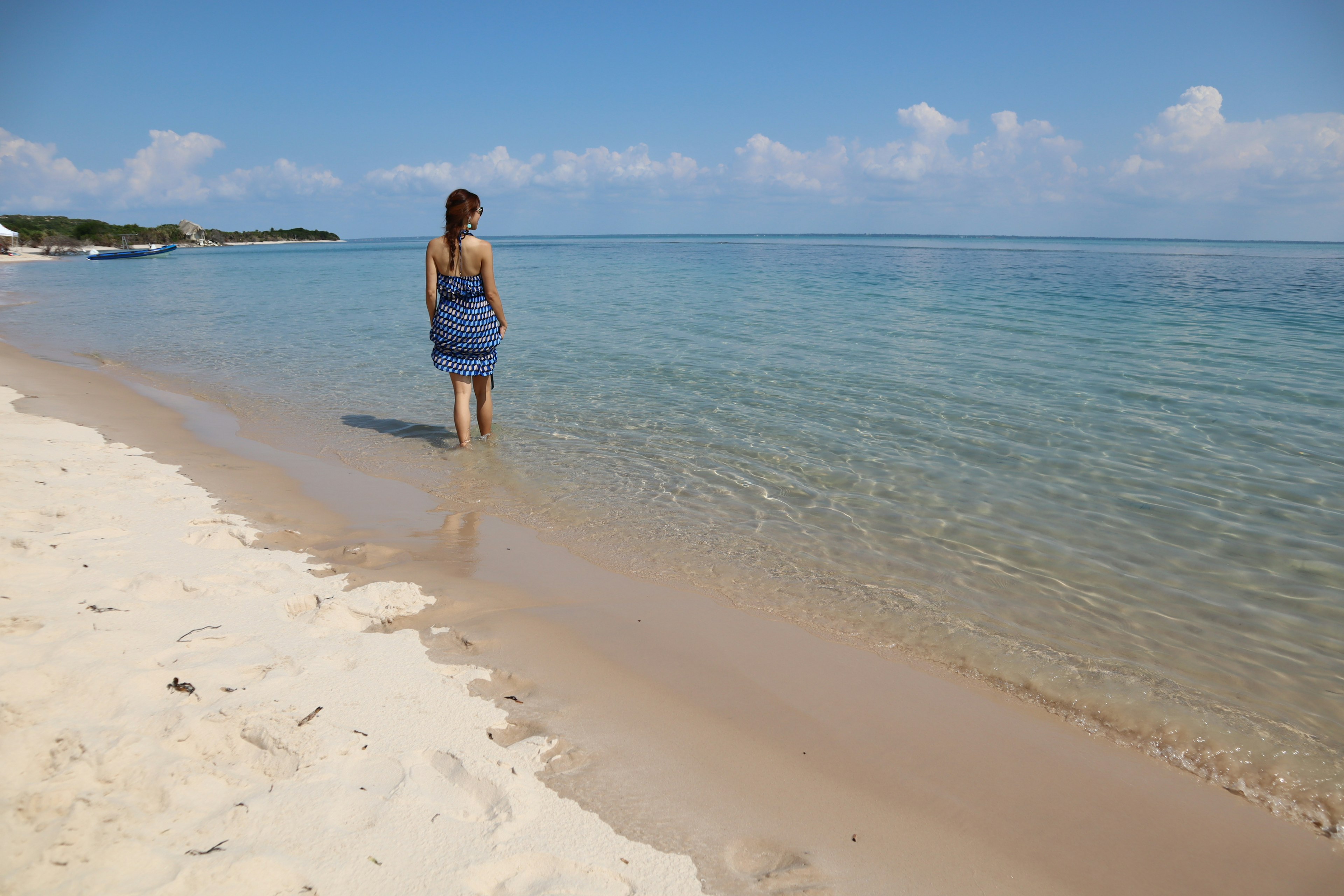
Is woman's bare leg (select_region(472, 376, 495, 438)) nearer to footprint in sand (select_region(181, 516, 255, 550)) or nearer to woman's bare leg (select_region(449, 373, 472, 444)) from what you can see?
woman's bare leg (select_region(449, 373, 472, 444))

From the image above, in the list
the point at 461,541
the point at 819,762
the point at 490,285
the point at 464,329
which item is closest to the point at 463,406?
the point at 464,329

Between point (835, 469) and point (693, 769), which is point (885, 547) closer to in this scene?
point (835, 469)

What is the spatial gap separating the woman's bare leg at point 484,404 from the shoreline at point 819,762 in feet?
9.29

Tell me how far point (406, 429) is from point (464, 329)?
152cm

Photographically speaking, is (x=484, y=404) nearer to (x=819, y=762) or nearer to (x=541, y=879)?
(x=819, y=762)

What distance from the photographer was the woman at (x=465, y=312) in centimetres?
593

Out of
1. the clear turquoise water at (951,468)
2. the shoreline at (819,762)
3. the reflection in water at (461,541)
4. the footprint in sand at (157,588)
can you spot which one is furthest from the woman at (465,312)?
the footprint in sand at (157,588)

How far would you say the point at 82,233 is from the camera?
68.2m

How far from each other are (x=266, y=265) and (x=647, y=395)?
1919 inches

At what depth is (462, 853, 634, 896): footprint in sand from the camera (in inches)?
70.7

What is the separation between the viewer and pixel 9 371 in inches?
359

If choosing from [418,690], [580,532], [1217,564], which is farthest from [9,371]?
[1217,564]

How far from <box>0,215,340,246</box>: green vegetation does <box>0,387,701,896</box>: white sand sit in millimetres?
72316

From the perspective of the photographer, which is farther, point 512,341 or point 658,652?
point 512,341
